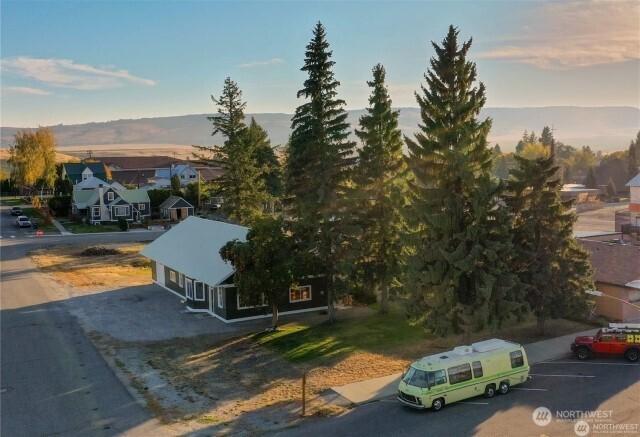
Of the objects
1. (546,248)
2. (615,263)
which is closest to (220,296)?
(546,248)

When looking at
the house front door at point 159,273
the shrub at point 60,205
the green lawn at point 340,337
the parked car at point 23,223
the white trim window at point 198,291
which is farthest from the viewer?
the shrub at point 60,205

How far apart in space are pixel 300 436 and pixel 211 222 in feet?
91.0

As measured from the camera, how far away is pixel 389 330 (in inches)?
1341

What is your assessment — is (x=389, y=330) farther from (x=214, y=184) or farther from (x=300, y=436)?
(x=214, y=184)

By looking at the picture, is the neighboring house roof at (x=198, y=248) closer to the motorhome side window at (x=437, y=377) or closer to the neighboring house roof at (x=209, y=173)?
the motorhome side window at (x=437, y=377)

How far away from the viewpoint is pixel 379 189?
118ft

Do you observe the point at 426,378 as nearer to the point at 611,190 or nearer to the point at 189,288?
the point at 189,288

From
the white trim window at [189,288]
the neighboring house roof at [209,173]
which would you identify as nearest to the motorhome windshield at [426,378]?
the white trim window at [189,288]

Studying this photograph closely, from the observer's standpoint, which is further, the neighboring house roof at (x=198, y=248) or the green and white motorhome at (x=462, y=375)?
the neighboring house roof at (x=198, y=248)

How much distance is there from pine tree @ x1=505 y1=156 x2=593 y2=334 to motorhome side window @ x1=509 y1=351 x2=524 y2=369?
278 inches

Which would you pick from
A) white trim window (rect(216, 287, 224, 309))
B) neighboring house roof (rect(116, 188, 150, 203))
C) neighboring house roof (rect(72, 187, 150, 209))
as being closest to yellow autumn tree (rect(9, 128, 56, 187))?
neighboring house roof (rect(72, 187, 150, 209))

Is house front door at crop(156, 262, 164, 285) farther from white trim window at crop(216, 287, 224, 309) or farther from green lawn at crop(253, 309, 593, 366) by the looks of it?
green lawn at crop(253, 309, 593, 366)

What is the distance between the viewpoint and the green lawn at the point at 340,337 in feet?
99.5

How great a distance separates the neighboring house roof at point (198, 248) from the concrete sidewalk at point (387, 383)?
44.3 feet
